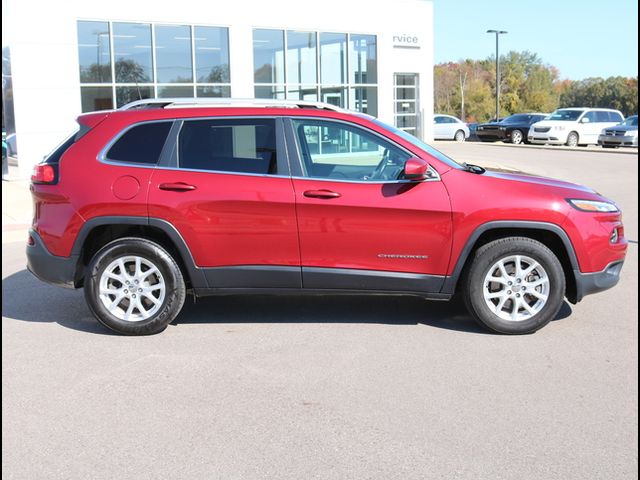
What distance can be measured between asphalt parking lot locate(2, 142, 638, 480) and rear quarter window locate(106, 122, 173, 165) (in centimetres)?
138

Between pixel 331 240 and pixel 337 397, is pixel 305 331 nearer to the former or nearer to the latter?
pixel 331 240

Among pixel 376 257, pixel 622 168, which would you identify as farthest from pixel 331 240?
pixel 622 168

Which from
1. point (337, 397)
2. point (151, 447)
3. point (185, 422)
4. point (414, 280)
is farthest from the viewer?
point (414, 280)

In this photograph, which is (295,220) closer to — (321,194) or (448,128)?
(321,194)

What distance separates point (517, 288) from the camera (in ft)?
20.5

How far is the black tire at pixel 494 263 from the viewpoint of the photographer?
6.17 meters

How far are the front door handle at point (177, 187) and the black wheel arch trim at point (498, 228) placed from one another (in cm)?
209

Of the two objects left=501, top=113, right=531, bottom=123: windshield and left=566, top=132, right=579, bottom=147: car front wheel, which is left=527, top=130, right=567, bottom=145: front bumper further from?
left=501, top=113, right=531, bottom=123: windshield

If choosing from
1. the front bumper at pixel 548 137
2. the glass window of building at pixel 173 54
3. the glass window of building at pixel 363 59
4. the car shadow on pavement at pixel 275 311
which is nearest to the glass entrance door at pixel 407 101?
the glass window of building at pixel 363 59

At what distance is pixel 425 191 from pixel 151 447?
293 cm

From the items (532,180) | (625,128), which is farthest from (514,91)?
(532,180)

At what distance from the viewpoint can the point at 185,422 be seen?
451 cm

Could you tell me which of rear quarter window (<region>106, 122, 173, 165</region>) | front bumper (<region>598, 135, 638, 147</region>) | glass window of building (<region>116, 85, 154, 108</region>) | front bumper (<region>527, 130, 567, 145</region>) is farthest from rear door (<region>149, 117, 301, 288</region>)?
front bumper (<region>527, 130, 567, 145</region>)

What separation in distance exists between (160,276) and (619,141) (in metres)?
30.8
